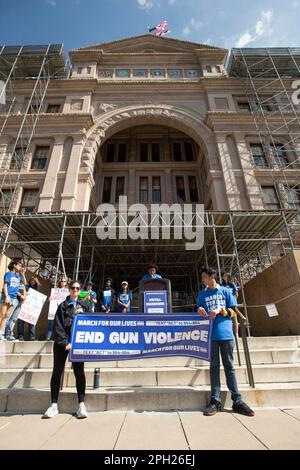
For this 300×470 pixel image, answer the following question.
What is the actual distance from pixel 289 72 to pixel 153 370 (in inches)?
981

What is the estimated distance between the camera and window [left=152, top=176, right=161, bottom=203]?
19.8 metres

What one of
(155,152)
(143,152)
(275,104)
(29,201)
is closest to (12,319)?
(29,201)

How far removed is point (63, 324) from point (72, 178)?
13127 mm

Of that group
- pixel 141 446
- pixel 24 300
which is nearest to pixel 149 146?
pixel 24 300

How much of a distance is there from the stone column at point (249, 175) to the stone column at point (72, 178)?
1069 cm

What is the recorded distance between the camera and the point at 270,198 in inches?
621

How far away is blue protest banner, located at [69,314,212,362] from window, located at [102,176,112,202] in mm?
16132

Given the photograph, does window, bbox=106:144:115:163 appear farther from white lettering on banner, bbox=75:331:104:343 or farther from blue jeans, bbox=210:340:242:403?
blue jeans, bbox=210:340:242:403

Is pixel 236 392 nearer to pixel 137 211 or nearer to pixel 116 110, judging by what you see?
pixel 137 211

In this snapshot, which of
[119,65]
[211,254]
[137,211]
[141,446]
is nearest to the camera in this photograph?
[141,446]

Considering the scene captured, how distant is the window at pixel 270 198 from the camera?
15414 millimetres

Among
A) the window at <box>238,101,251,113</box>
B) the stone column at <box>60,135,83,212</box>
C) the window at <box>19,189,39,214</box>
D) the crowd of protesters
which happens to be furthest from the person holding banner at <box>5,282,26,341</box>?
the window at <box>238,101,251,113</box>

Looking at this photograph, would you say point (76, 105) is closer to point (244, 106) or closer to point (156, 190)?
point (156, 190)

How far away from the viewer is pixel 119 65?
21672 mm
